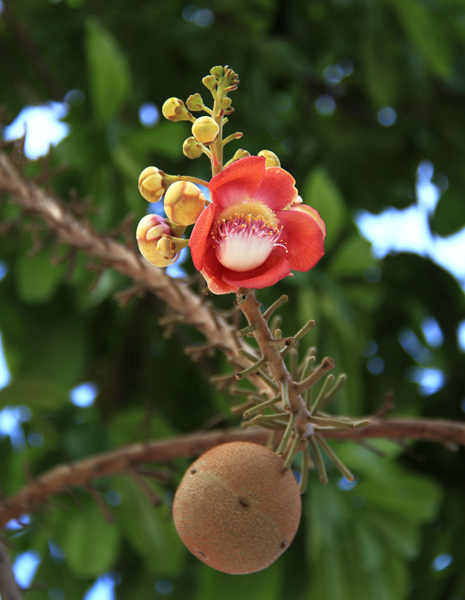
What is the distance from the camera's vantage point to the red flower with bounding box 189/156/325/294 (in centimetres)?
17

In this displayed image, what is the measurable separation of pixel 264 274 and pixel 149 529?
23.4 inches

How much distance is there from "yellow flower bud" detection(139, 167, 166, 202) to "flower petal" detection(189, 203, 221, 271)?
0.03 m

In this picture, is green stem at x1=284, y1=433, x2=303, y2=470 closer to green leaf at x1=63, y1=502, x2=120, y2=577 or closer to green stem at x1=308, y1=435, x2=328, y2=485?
green stem at x1=308, y1=435, x2=328, y2=485

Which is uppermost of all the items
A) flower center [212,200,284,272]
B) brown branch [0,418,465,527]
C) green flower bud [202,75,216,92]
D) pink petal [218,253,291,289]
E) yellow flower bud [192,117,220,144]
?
green flower bud [202,75,216,92]

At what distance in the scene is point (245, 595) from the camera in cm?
65

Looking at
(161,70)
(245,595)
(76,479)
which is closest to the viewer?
(76,479)

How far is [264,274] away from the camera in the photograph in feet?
0.55

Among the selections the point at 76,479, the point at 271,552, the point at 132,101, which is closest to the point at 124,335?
the point at 132,101

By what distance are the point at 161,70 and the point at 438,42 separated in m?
0.45

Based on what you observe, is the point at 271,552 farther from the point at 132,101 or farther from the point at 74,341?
the point at 132,101

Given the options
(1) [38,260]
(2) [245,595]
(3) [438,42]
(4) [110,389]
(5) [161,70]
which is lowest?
(4) [110,389]

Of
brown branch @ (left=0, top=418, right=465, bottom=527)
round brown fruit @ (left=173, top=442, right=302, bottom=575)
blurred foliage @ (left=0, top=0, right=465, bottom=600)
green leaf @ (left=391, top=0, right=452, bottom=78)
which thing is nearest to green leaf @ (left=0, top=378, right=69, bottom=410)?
blurred foliage @ (left=0, top=0, right=465, bottom=600)

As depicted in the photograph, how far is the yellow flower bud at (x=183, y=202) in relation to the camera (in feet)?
0.57

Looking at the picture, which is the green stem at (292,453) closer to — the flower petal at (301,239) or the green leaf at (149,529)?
the flower petal at (301,239)
